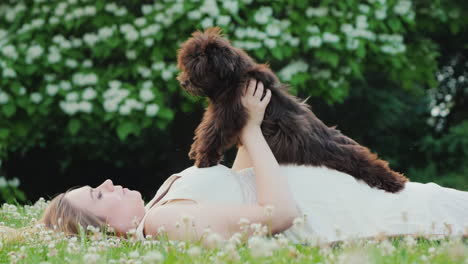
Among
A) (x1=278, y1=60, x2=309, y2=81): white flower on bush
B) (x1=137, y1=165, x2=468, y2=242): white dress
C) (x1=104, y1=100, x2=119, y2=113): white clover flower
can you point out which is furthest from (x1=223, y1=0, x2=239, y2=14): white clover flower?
(x1=137, y1=165, x2=468, y2=242): white dress

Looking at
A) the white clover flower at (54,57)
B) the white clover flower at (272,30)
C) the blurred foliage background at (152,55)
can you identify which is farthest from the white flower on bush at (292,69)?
the white clover flower at (54,57)

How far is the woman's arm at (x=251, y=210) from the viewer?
247 cm

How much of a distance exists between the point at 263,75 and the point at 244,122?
269 mm

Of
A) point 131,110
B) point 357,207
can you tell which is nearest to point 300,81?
point 131,110

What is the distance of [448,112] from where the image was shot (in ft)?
27.9

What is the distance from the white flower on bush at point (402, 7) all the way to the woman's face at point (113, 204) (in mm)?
3957

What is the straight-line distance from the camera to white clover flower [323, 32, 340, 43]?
5.43 meters

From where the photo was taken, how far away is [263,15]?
5.46 m

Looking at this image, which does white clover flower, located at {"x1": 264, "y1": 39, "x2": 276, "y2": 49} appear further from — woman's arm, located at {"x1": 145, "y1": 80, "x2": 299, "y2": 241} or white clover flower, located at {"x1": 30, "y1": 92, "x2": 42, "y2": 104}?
woman's arm, located at {"x1": 145, "y1": 80, "x2": 299, "y2": 241}

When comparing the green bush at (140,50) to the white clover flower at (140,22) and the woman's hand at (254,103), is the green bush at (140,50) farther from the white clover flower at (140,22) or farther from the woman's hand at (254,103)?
the woman's hand at (254,103)

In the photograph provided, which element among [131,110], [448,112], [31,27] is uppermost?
[31,27]

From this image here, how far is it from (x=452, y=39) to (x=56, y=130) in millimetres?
5462

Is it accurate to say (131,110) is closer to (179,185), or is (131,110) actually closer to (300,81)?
(300,81)

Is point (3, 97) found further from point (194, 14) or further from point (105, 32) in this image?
point (194, 14)
